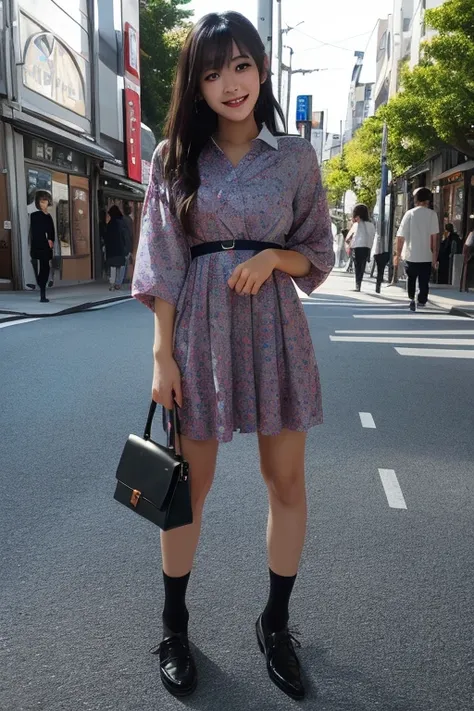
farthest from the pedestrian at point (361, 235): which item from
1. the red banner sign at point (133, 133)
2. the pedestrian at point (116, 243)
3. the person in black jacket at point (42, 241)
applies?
the red banner sign at point (133, 133)

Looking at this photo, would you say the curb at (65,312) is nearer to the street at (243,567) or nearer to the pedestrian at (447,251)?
the street at (243,567)

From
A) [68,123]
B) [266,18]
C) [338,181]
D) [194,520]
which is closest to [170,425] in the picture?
[194,520]

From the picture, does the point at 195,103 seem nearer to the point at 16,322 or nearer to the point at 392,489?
the point at 392,489

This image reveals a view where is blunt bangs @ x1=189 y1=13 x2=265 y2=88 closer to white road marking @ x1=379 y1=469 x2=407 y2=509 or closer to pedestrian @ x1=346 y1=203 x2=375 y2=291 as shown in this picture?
white road marking @ x1=379 y1=469 x2=407 y2=509

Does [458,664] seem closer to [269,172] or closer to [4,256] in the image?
[269,172]

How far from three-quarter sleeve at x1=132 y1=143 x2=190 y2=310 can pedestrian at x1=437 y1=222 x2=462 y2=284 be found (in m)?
20.4

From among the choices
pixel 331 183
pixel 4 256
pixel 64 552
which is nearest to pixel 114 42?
pixel 4 256

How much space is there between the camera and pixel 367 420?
18.3 feet

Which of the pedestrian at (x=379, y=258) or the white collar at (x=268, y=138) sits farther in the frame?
the pedestrian at (x=379, y=258)

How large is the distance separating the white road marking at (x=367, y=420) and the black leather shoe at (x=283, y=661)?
3.08 m

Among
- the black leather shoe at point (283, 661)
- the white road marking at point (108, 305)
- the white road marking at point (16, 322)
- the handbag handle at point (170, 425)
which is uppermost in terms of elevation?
the handbag handle at point (170, 425)

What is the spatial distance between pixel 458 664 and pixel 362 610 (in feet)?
1.35

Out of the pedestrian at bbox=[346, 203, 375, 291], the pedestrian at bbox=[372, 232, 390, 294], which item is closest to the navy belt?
the pedestrian at bbox=[346, 203, 375, 291]

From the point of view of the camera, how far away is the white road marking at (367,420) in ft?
17.7
